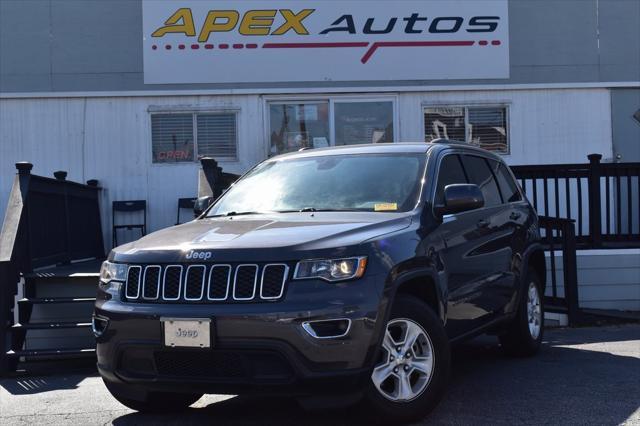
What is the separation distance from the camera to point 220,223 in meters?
5.24

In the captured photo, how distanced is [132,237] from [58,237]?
241 cm

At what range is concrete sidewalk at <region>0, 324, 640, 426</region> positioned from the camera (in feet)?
16.2

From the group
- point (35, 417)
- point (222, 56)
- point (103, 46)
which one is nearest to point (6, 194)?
point (103, 46)

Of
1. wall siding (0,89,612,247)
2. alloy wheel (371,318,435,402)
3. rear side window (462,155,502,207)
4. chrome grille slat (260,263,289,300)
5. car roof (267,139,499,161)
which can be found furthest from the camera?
wall siding (0,89,612,247)

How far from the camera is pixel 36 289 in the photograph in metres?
7.70

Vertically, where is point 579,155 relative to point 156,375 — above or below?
above

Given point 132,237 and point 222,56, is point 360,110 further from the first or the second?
point 132,237

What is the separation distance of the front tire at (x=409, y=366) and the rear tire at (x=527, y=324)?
2.17m

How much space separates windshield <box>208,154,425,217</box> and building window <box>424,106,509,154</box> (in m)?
6.52

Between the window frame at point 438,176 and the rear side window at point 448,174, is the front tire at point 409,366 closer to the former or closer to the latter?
the window frame at point 438,176

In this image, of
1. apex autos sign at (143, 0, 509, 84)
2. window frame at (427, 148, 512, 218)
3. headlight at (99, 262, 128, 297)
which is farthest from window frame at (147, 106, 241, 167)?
headlight at (99, 262, 128, 297)

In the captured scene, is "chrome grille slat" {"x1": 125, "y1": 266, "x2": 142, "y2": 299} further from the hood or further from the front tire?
the front tire

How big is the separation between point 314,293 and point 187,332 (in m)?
0.74

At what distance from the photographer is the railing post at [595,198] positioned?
10047 mm
